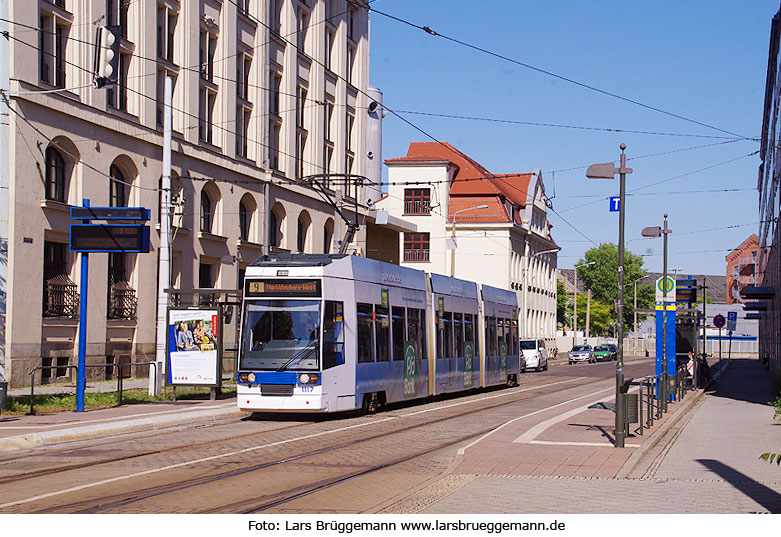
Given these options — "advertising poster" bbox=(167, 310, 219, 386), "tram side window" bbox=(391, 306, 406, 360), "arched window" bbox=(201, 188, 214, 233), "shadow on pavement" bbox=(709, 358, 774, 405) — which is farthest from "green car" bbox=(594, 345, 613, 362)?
"advertising poster" bbox=(167, 310, 219, 386)

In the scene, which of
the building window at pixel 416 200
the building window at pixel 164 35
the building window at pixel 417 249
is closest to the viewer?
the building window at pixel 164 35

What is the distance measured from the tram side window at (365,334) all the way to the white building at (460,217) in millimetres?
48622

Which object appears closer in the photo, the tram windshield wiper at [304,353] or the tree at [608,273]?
the tram windshield wiper at [304,353]

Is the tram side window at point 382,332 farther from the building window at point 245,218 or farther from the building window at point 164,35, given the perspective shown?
the building window at point 245,218

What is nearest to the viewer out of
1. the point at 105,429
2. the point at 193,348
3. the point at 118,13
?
the point at 105,429

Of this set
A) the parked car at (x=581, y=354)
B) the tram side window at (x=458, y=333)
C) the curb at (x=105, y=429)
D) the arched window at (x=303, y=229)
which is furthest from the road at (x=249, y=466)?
the parked car at (x=581, y=354)

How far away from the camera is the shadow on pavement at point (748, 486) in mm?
9445

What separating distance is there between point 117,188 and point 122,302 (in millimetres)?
3936

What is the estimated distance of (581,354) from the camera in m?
74.2

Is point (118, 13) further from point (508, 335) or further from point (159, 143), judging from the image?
point (508, 335)

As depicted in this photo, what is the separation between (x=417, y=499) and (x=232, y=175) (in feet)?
106

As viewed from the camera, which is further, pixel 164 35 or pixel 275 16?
pixel 275 16

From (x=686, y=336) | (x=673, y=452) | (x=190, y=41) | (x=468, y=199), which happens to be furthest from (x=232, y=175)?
(x=468, y=199)

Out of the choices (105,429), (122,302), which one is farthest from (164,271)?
(105,429)
